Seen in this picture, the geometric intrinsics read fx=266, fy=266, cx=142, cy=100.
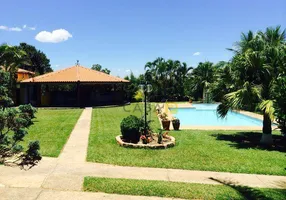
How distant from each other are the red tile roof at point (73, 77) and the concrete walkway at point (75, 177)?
21.0 m

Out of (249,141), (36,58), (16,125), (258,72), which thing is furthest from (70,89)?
(16,125)

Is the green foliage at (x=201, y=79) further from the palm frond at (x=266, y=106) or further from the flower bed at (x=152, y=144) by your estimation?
the flower bed at (x=152, y=144)

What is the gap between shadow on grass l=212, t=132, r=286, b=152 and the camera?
1167 centimetres

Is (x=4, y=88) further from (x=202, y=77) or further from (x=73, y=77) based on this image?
(x=202, y=77)

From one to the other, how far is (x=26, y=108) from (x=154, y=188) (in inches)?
135

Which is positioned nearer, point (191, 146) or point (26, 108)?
point (26, 108)

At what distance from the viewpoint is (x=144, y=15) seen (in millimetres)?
22906

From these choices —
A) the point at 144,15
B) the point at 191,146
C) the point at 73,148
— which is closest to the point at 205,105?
the point at 144,15

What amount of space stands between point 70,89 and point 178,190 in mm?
29869

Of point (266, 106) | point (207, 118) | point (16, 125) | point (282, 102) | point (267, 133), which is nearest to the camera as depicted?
point (282, 102)

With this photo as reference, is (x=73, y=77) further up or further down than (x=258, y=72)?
further up

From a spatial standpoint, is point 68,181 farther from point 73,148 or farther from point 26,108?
point 73,148

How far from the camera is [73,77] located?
2978cm

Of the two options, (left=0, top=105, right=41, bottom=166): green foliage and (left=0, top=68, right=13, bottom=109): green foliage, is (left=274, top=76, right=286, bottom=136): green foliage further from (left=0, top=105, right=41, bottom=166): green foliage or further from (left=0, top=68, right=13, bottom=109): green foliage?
(left=0, top=68, right=13, bottom=109): green foliage
